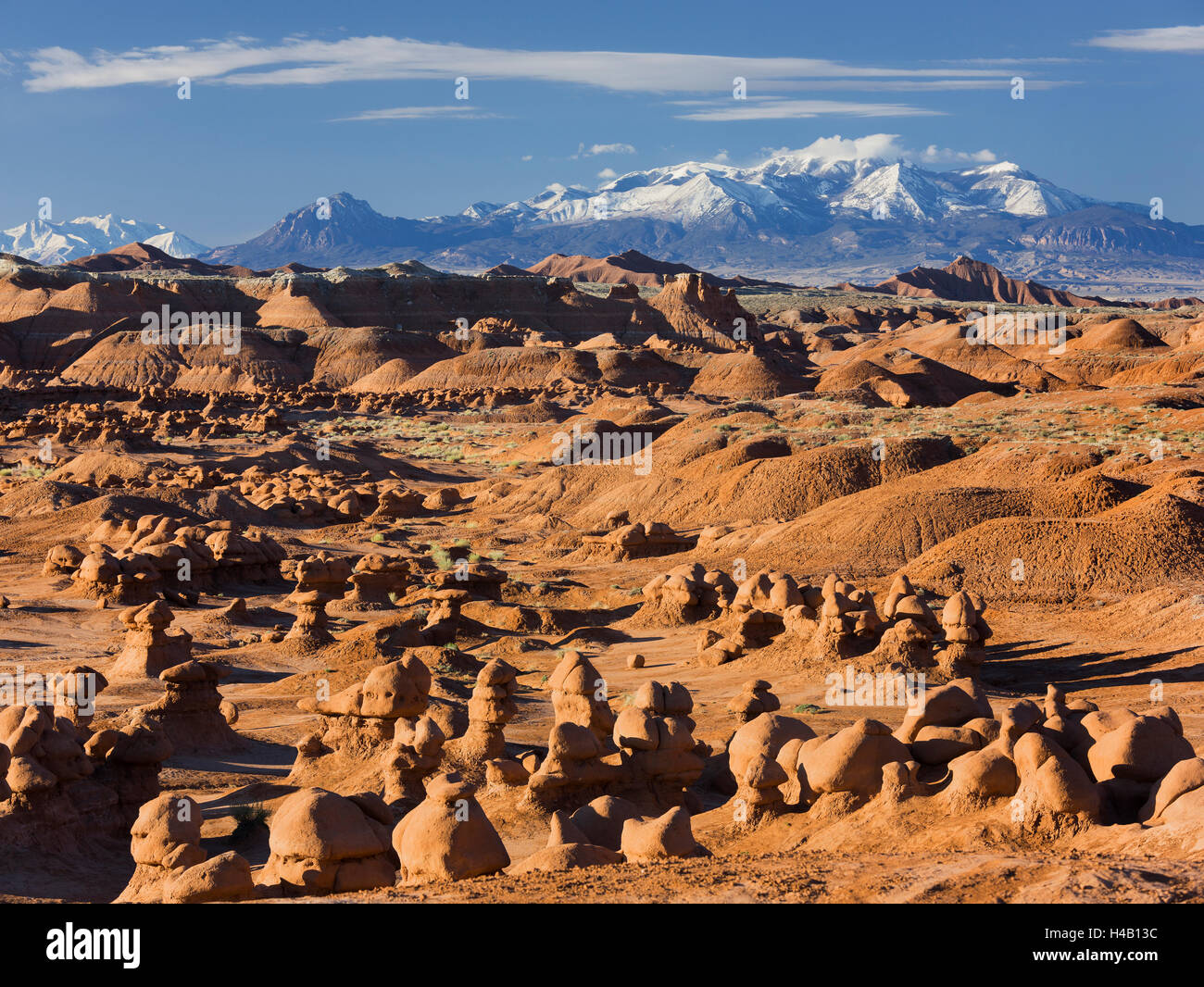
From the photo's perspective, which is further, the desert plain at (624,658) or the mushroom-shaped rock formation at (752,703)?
the mushroom-shaped rock formation at (752,703)

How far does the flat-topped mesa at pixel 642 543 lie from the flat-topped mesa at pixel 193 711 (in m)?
12.6

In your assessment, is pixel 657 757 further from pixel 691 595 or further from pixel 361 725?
pixel 691 595

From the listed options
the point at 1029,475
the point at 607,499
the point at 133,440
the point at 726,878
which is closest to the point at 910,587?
the point at 1029,475

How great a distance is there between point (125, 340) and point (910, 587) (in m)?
77.0

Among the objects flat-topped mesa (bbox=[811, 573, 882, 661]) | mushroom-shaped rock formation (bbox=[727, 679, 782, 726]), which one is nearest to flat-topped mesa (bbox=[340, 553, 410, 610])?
flat-topped mesa (bbox=[811, 573, 882, 661])

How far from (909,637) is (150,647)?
9.19 meters

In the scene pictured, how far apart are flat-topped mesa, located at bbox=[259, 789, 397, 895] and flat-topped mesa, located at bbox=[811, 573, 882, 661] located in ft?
28.8

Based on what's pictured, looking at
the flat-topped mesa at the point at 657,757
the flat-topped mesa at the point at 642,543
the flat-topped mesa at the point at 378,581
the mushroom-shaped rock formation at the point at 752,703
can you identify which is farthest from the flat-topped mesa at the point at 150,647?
the flat-topped mesa at the point at 642,543

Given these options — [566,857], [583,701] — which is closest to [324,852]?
[566,857]

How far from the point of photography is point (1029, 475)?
81.2ft

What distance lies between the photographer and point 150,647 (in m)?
15.4

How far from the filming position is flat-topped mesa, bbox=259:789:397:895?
7.07m

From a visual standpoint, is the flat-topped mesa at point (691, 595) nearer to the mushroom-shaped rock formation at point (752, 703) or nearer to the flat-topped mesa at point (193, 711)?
the mushroom-shaped rock formation at point (752, 703)

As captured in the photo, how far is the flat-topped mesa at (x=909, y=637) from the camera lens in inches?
572
